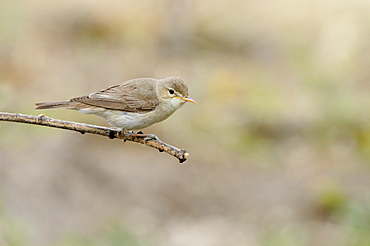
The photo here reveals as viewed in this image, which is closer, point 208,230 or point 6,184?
point 6,184

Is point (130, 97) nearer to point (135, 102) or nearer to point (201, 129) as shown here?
point (135, 102)

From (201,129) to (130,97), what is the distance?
5831mm

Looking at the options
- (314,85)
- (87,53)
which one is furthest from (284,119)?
(87,53)

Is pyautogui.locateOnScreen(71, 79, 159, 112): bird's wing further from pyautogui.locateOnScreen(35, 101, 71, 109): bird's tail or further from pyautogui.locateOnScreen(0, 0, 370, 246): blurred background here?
pyautogui.locateOnScreen(0, 0, 370, 246): blurred background

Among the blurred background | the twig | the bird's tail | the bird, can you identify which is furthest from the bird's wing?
the blurred background

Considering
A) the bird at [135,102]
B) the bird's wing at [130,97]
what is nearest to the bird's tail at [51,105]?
the bird at [135,102]

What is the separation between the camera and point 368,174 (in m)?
9.48

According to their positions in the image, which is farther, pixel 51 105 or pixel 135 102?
pixel 135 102

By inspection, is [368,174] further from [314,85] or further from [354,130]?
[314,85]

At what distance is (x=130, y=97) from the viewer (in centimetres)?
464

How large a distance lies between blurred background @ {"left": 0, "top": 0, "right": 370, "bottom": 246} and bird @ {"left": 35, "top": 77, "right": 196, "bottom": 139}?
2.47 feet

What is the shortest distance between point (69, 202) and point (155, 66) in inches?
214

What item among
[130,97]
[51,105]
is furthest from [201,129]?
[51,105]

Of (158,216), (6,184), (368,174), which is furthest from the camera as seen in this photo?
(368,174)
